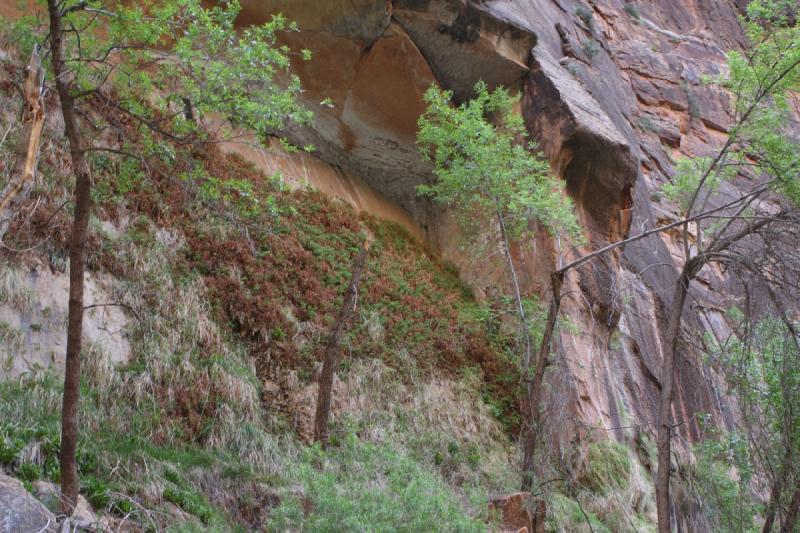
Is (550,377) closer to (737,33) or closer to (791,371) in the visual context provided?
(791,371)

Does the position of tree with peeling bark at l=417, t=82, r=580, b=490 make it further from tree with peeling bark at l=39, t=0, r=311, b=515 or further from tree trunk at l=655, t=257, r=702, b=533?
tree with peeling bark at l=39, t=0, r=311, b=515

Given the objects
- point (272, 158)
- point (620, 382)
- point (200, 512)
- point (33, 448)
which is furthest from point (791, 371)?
point (272, 158)

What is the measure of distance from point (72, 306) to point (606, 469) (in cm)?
970

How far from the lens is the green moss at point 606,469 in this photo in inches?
466

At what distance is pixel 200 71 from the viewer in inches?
273

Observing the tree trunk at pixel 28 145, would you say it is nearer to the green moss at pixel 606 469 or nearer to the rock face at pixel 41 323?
the rock face at pixel 41 323

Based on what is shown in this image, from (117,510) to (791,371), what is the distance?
251 inches

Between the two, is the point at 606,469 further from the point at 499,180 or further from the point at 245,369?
the point at 245,369

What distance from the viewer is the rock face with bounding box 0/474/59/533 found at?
14.9 ft

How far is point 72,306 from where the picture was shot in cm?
546

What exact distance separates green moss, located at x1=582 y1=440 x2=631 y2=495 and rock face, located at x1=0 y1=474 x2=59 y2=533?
9366 mm

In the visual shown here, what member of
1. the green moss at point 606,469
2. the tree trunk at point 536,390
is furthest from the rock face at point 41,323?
the green moss at point 606,469

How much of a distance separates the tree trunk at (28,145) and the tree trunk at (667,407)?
6.40m

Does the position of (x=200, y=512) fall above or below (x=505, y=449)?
above
